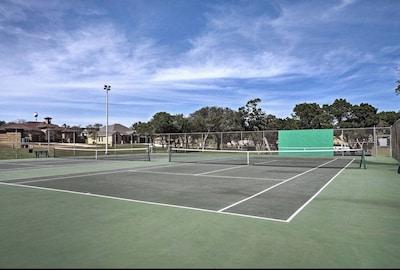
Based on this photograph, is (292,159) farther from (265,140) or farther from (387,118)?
(387,118)

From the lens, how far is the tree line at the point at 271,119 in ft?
124

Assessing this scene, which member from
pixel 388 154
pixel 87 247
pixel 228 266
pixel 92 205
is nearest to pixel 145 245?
pixel 87 247

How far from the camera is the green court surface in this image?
3578 millimetres

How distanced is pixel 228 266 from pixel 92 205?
417cm

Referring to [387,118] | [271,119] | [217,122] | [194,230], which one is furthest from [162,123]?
[194,230]

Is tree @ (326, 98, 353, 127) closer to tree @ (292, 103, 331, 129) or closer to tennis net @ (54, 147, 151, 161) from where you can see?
tree @ (292, 103, 331, 129)

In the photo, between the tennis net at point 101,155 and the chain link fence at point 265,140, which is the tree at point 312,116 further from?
the tennis net at point 101,155

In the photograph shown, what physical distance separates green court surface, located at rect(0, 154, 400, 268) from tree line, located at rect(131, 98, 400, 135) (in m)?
33.4

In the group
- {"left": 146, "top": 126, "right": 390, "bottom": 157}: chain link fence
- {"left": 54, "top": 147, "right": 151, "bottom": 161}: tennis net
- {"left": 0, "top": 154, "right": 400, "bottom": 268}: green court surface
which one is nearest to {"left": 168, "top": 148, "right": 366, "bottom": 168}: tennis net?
{"left": 146, "top": 126, "right": 390, "bottom": 157}: chain link fence

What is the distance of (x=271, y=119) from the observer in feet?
150

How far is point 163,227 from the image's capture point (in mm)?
4949

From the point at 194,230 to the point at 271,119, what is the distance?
1673 inches

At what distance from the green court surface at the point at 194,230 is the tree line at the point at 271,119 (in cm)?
3343

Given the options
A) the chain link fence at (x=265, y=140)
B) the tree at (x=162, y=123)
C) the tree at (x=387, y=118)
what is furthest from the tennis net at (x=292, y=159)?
the tree at (x=162, y=123)
